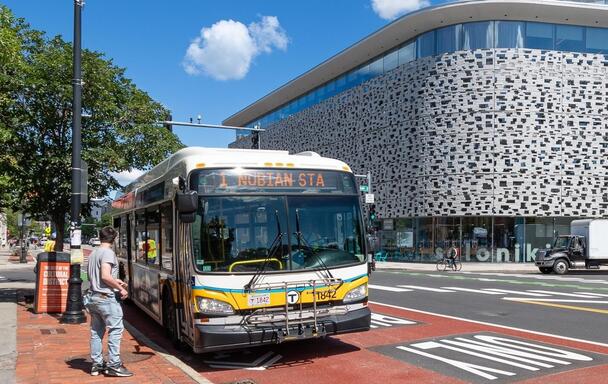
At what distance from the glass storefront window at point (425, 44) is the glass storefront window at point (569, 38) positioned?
832 cm

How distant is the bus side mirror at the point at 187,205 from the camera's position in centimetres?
705

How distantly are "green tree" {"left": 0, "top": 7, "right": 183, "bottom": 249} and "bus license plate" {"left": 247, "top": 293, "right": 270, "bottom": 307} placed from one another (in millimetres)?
7617

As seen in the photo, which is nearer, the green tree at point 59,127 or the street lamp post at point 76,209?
the street lamp post at point 76,209

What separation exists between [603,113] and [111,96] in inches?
1410

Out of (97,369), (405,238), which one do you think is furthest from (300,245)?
(405,238)

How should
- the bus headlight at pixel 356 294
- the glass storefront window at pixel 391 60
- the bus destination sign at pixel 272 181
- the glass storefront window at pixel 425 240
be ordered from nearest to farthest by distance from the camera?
the bus destination sign at pixel 272 181
the bus headlight at pixel 356 294
the glass storefront window at pixel 425 240
the glass storefront window at pixel 391 60

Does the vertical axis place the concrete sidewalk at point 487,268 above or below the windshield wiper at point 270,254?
below

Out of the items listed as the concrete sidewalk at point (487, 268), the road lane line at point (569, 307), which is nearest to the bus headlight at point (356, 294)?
the road lane line at point (569, 307)

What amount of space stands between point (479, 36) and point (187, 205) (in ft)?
120

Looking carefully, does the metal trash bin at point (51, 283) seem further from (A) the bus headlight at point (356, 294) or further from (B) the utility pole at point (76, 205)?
(A) the bus headlight at point (356, 294)

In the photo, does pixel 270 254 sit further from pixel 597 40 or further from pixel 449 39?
pixel 597 40

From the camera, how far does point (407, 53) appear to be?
4291 centimetres

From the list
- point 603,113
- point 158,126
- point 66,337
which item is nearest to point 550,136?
point 603,113

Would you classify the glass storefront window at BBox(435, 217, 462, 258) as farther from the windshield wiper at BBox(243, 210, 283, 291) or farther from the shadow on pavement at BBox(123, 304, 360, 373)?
the windshield wiper at BBox(243, 210, 283, 291)
